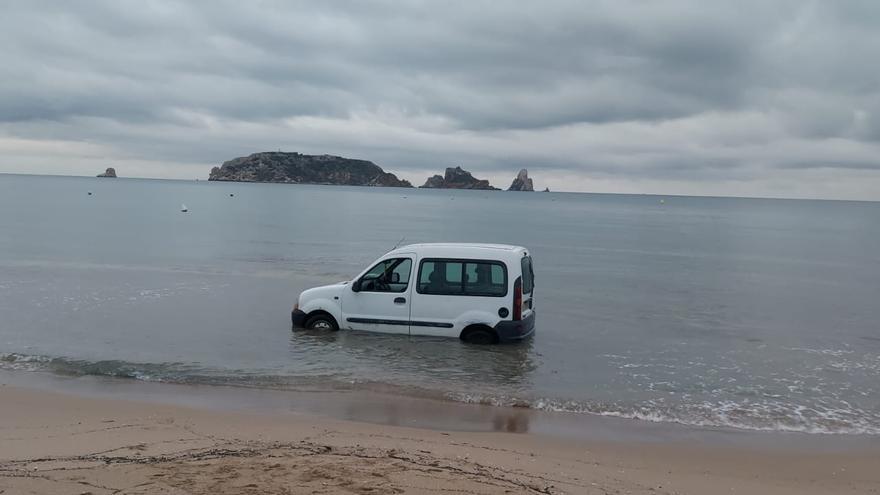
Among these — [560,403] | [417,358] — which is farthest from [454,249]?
[560,403]

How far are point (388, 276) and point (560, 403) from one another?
4.77 metres

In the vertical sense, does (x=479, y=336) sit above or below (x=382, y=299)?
below

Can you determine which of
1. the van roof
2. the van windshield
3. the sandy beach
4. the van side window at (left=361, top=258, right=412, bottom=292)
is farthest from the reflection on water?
the sandy beach

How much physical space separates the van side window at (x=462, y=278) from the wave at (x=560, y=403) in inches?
111

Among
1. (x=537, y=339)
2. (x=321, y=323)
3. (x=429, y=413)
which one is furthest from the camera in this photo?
(x=537, y=339)

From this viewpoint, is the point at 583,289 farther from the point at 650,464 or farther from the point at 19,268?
the point at 19,268

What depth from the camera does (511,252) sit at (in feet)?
45.1

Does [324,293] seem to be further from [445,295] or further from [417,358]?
[417,358]

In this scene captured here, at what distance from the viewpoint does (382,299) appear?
14.1 m

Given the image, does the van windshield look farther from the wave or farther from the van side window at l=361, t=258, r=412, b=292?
the wave

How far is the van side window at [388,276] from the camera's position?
45.9 ft

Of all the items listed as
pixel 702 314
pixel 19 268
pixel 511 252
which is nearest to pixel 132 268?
pixel 19 268

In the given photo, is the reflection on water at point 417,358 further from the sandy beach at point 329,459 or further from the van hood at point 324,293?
the sandy beach at point 329,459

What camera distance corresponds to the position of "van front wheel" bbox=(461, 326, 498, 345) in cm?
1362
